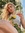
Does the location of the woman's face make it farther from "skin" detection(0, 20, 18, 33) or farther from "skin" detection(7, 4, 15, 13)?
"skin" detection(0, 20, 18, 33)

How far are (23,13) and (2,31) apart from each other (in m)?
0.31

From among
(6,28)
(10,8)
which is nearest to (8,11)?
(10,8)

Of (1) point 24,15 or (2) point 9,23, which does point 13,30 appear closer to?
(2) point 9,23

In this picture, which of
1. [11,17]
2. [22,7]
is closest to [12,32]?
[11,17]

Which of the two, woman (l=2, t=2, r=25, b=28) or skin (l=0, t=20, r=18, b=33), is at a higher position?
woman (l=2, t=2, r=25, b=28)

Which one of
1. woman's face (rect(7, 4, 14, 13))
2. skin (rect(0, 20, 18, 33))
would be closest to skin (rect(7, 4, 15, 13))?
woman's face (rect(7, 4, 14, 13))

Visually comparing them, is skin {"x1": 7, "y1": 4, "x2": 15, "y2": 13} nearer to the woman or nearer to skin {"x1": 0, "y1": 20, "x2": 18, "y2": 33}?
the woman

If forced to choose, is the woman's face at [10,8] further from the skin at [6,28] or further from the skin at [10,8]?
the skin at [6,28]

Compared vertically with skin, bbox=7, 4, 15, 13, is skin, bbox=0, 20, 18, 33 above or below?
below

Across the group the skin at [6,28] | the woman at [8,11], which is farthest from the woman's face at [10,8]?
the skin at [6,28]

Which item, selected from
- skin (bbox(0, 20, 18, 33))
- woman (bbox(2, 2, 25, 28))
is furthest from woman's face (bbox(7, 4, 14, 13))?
skin (bbox(0, 20, 18, 33))

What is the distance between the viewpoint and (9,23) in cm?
92

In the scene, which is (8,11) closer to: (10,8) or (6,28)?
(10,8)

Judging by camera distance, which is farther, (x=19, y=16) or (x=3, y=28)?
(x=19, y=16)
